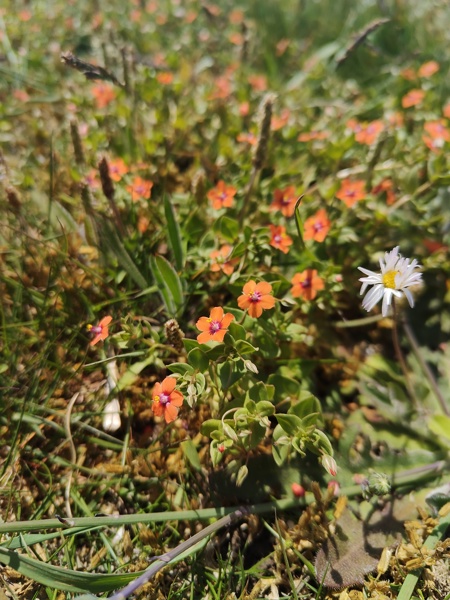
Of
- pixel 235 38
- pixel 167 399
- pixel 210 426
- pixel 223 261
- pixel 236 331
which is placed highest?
pixel 235 38

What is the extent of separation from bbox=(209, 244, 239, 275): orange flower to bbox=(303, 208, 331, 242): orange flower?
0.42m

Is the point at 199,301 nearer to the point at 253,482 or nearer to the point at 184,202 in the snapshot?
the point at 184,202

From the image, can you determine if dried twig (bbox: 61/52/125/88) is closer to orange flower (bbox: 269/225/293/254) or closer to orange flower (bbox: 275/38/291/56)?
orange flower (bbox: 269/225/293/254)

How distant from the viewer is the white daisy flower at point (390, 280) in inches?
73.1

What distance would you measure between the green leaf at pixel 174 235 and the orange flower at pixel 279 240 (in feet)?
1.54

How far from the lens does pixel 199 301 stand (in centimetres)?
253

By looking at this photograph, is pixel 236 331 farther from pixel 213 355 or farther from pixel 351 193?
pixel 351 193

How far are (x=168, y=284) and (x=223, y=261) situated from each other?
29 centimetres

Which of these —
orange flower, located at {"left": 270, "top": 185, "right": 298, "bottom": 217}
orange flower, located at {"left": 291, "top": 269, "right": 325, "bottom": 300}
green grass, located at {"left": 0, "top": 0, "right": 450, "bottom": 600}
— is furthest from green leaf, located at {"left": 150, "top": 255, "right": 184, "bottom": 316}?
orange flower, located at {"left": 270, "top": 185, "right": 298, "bottom": 217}

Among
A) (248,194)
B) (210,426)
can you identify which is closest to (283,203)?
(248,194)

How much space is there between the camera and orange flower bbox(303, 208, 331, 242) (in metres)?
2.47

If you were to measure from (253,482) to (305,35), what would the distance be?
15.7ft

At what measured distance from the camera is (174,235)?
8.03ft

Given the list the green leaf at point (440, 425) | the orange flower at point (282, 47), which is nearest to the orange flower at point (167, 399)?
the green leaf at point (440, 425)
